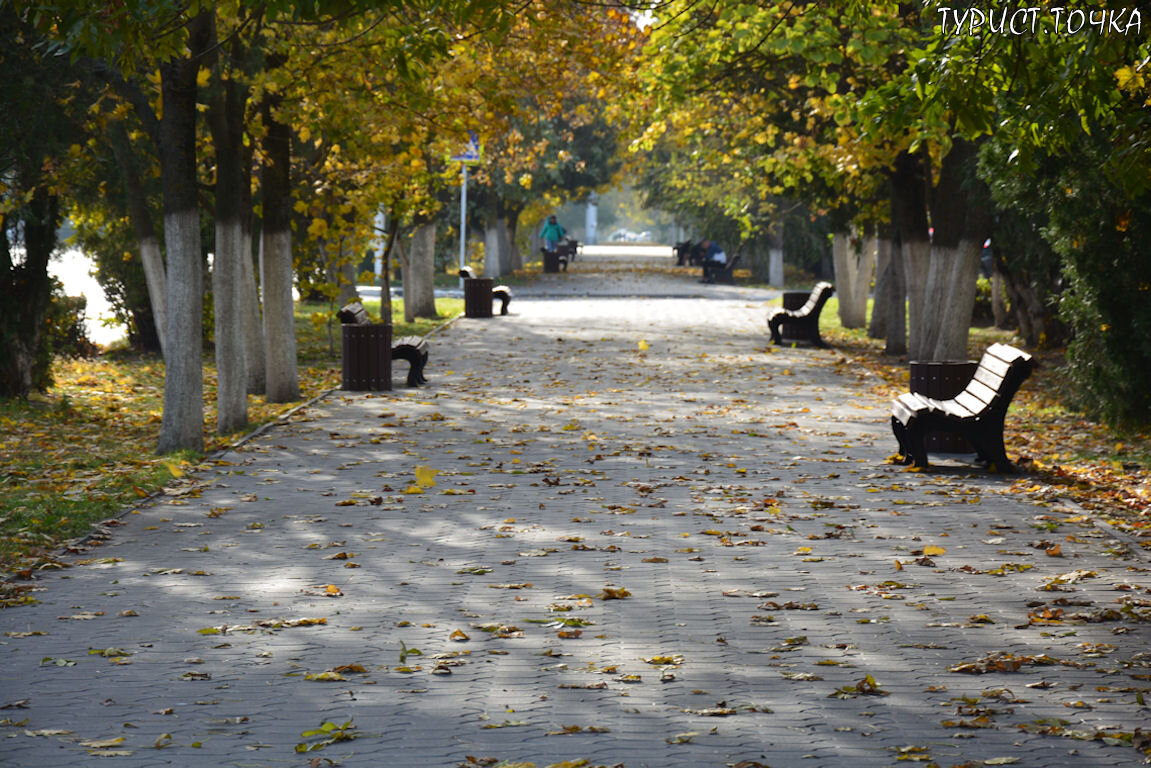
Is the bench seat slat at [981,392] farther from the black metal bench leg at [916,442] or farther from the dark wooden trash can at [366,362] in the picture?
the dark wooden trash can at [366,362]

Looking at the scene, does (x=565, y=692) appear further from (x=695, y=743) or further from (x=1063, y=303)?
(x=1063, y=303)

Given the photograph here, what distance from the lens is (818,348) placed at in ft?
76.3

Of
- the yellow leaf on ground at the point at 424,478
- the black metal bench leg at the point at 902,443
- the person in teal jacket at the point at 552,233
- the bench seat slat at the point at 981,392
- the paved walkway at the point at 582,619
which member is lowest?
the paved walkway at the point at 582,619

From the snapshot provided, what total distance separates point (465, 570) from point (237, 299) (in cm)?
659

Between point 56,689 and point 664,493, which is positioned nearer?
point 56,689

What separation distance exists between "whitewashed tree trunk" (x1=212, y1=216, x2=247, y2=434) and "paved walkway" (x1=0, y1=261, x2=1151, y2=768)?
1113mm

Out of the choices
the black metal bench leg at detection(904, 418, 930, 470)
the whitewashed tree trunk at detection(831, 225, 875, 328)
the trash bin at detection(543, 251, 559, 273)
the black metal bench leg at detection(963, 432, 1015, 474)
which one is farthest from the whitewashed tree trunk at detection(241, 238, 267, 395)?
the trash bin at detection(543, 251, 559, 273)

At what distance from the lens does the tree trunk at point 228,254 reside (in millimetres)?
13227

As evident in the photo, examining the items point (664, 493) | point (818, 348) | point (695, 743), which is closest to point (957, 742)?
point (695, 743)

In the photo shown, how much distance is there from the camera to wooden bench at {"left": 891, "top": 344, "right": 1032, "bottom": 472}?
10.8 m

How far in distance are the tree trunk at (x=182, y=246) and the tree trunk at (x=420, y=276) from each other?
→ 55.1ft

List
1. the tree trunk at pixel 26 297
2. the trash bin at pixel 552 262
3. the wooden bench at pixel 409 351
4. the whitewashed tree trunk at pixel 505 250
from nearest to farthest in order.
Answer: the tree trunk at pixel 26 297
the wooden bench at pixel 409 351
the whitewashed tree trunk at pixel 505 250
the trash bin at pixel 552 262

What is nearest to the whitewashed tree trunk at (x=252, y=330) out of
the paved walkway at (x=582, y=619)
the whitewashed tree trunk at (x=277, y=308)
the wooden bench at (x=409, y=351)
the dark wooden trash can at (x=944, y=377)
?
the whitewashed tree trunk at (x=277, y=308)

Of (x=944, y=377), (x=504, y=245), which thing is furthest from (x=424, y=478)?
(x=504, y=245)
